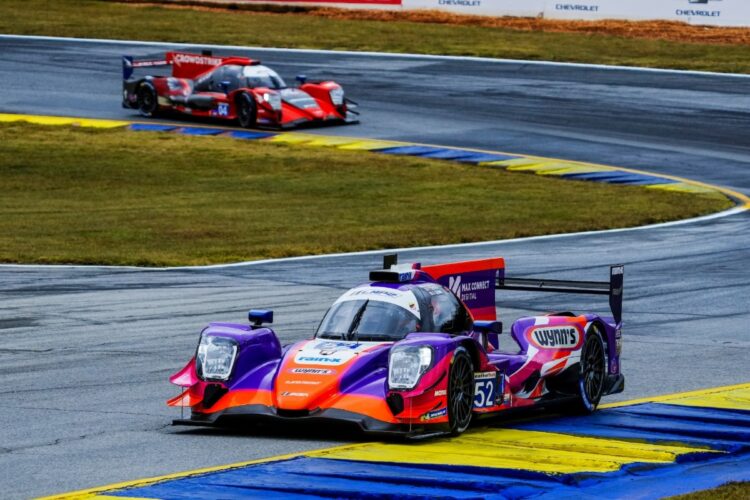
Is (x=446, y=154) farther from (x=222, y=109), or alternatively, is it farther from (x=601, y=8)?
(x=601, y=8)

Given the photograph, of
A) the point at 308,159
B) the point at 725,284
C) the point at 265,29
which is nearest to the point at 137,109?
the point at 308,159

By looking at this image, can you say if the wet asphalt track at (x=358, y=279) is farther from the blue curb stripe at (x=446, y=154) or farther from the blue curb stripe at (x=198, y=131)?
the blue curb stripe at (x=198, y=131)

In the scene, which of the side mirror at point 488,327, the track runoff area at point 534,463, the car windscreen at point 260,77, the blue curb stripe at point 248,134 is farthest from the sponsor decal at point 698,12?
the side mirror at point 488,327

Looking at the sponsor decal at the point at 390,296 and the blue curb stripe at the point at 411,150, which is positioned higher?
the sponsor decal at the point at 390,296

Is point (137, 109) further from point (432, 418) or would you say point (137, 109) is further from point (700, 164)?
point (432, 418)

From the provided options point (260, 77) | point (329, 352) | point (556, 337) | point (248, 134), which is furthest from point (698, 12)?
point (329, 352)

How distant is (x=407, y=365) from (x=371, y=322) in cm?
88

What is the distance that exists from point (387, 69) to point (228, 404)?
119 ft

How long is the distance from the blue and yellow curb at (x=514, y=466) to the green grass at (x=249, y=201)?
1273 cm

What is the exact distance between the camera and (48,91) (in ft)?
146

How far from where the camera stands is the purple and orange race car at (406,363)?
11.4 metres

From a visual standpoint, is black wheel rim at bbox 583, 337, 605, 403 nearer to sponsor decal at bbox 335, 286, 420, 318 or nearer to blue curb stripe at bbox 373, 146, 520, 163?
sponsor decal at bbox 335, 286, 420, 318

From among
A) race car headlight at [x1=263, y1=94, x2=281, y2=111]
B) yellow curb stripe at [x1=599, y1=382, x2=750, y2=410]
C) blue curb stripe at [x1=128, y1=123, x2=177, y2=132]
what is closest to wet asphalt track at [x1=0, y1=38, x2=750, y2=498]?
yellow curb stripe at [x1=599, y1=382, x2=750, y2=410]

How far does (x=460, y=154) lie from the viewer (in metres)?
36.4
